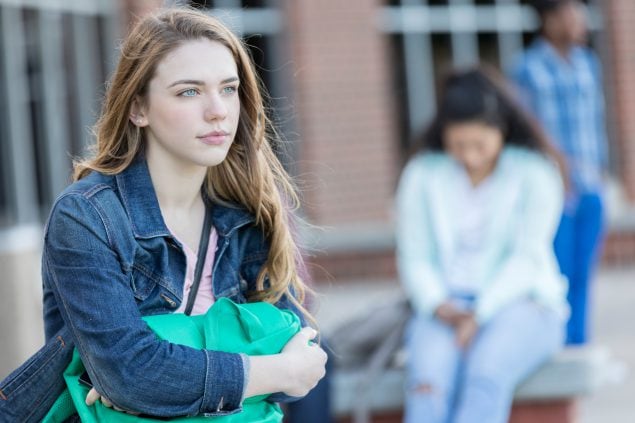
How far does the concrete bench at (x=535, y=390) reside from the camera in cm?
459

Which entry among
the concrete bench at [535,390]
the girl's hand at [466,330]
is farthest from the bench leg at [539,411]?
the girl's hand at [466,330]

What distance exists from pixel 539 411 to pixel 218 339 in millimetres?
2328

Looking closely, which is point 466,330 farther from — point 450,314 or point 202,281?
point 202,281

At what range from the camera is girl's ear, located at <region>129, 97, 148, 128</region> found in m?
2.70

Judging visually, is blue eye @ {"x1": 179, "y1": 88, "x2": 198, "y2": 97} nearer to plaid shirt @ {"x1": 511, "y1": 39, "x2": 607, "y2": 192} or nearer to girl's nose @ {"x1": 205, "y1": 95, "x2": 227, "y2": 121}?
girl's nose @ {"x1": 205, "y1": 95, "x2": 227, "y2": 121}

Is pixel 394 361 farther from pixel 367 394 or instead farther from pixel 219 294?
pixel 219 294

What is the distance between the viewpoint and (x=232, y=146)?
9.45ft

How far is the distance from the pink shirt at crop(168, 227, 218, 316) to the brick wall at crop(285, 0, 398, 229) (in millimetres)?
6995

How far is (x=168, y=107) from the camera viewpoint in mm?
2635

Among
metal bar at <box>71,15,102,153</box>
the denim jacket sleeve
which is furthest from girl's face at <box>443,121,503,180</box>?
metal bar at <box>71,15,102,153</box>

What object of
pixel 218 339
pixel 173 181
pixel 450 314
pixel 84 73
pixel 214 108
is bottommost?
pixel 450 314

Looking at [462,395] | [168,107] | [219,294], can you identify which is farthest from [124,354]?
[462,395]

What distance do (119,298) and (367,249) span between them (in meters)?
7.59

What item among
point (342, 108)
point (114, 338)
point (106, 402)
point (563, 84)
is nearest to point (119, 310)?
point (114, 338)
